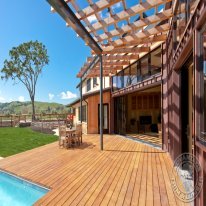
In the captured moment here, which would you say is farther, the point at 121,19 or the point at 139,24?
the point at 139,24

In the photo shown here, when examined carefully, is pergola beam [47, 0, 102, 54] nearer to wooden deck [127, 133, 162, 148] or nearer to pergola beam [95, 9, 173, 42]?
pergola beam [95, 9, 173, 42]

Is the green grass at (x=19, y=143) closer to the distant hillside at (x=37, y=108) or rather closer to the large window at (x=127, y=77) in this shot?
the large window at (x=127, y=77)

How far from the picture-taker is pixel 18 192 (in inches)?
176

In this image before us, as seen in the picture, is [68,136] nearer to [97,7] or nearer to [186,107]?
[186,107]

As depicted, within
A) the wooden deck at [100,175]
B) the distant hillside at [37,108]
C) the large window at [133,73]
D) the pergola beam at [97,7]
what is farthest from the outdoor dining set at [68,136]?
the distant hillside at [37,108]

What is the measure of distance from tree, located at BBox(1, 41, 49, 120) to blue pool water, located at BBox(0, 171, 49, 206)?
23627mm

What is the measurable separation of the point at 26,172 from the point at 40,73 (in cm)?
2533

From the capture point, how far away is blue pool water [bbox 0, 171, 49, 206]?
4.05 meters

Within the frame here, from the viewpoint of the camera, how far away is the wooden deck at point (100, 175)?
3.48 metres

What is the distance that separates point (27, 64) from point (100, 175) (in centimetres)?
2645

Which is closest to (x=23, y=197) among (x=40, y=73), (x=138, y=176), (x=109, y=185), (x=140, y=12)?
(x=109, y=185)

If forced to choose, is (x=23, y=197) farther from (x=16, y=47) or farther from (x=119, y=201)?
(x=16, y=47)

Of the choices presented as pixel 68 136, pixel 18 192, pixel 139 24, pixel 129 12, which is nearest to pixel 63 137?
pixel 68 136

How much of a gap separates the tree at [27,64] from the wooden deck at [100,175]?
2270 cm
